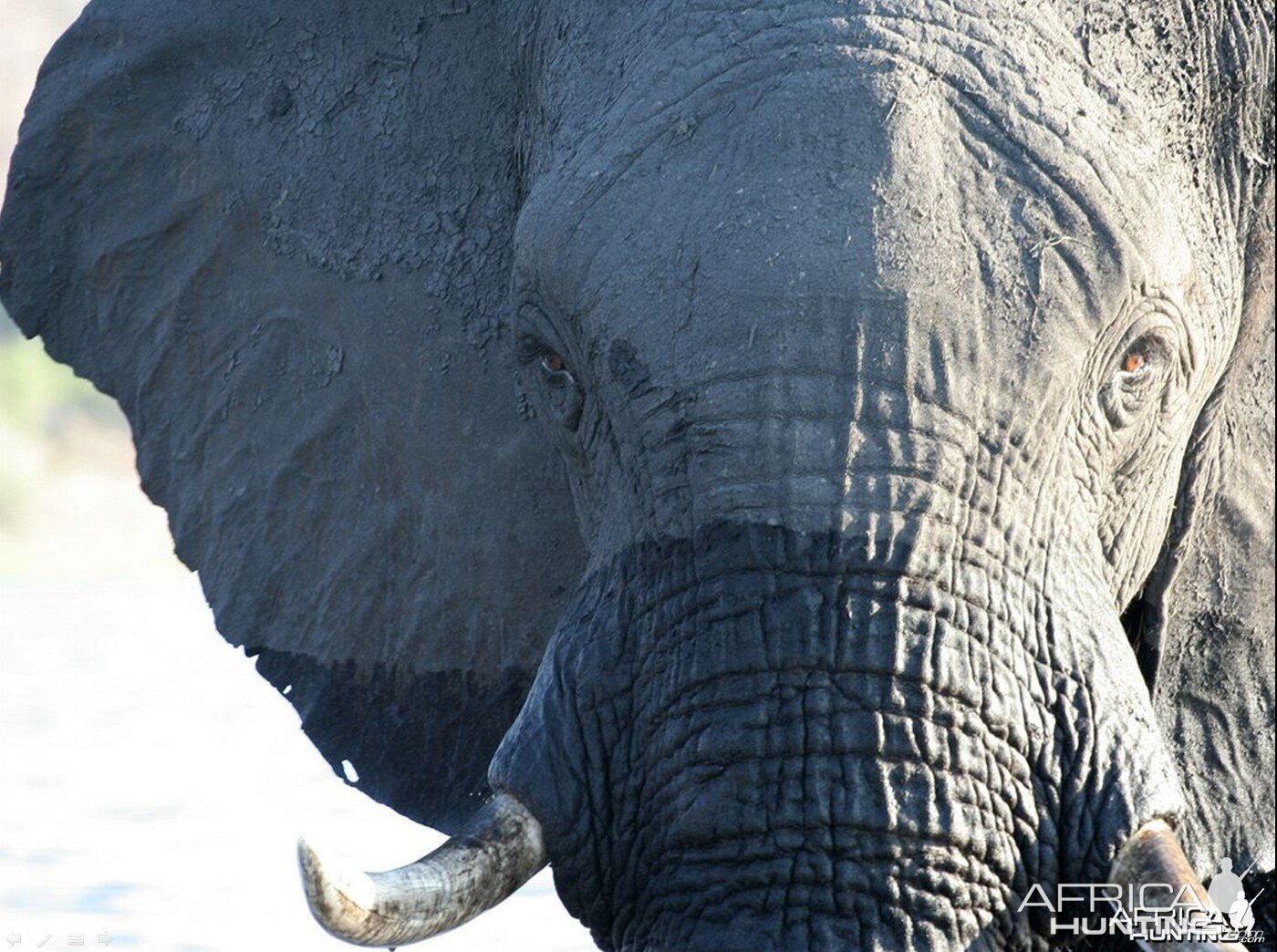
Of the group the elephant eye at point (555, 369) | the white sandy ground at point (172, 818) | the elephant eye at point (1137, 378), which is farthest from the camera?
the white sandy ground at point (172, 818)

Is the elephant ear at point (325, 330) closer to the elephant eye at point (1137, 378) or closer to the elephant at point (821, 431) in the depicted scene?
the elephant at point (821, 431)

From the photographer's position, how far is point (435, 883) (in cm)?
244

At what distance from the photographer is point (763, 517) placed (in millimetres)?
2404

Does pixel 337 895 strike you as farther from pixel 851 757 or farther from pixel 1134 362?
pixel 1134 362

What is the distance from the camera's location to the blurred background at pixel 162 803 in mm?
5020

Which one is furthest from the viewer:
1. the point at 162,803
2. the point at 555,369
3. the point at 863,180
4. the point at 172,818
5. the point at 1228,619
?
the point at 162,803

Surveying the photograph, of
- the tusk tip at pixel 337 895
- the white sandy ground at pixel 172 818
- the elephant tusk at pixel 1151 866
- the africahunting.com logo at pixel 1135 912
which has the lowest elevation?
the tusk tip at pixel 337 895

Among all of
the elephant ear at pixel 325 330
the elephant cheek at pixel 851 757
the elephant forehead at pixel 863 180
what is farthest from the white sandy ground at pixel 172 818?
the elephant forehead at pixel 863 180

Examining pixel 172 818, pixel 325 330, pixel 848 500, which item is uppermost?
pixel 172 818

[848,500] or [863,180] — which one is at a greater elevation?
[863,180]

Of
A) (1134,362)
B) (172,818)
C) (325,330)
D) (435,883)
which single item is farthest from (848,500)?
(172,818)

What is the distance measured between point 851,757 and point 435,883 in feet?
1.32

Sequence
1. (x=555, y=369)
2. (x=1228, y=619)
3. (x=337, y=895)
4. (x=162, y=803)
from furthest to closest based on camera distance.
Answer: (x=162, y=803), (x=1228, y=619), (x=555, y=369), (x=337, y=895)

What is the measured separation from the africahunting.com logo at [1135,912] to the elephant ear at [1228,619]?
702 mm
